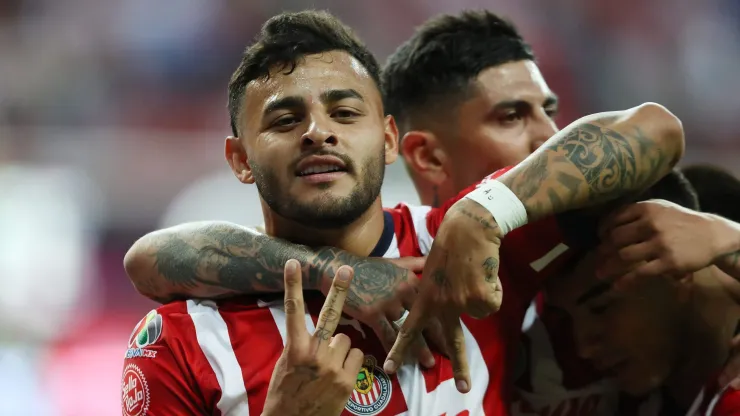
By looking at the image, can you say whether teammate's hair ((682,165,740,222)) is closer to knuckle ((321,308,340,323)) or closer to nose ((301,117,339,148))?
nose ((301,117,339,148))

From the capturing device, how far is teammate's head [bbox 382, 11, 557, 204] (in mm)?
2525

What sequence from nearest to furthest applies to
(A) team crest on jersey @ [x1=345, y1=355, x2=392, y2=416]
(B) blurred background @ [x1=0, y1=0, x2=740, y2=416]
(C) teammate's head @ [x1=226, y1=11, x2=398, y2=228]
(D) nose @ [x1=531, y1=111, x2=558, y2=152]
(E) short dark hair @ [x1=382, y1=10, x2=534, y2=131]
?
1. (A) team crest on jersey @ [x1=345, y1=355, x2=392, y2=416]
2. (C) teammate's head @ [x1=226, y1=11, x2=398, y2=228]
3. (D) nose @ [x1=531, y1=111, x2=558, y2=152]
4. (E) short dark hair @ [x1=382, y1=10, x2=534, y2=131]
5. (B) blurred background @ [x1=0, y1=0, x2=740, y2=416]

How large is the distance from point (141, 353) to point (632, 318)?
107 centimetres

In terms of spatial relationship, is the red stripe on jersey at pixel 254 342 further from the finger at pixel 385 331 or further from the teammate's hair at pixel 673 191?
the teammate's hair at pixel 673 191

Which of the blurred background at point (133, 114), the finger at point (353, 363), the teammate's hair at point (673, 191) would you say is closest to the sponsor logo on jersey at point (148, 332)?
the finger at point (353, 363)

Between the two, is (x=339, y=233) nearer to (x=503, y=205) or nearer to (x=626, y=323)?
(x=503, y=205)

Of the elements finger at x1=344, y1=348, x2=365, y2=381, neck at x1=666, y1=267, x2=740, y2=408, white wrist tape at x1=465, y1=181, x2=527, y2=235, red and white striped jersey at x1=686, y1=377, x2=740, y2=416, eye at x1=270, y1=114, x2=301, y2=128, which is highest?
eye at x1=270, y1=114, x2=301, y2=128

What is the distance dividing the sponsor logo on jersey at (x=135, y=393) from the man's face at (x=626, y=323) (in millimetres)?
958

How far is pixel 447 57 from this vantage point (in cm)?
275

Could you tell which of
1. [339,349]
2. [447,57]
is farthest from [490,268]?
[447,57]

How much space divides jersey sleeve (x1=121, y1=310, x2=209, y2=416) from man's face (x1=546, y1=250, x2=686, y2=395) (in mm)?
867

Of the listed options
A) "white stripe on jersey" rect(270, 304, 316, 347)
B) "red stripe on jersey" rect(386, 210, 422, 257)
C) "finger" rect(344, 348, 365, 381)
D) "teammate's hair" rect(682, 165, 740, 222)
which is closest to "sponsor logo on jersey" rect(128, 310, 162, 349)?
"white stripe on jersey" rect(270, 304, 316, 347)

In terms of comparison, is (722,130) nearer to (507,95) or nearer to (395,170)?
(395,170)

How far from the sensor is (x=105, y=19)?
21.7 feet
